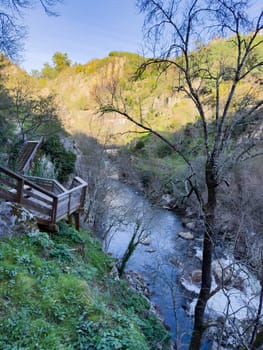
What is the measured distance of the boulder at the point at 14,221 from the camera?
461 centimetres

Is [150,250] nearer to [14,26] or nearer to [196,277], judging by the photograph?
[196,277]

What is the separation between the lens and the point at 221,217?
9.91 metres

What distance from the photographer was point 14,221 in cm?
480

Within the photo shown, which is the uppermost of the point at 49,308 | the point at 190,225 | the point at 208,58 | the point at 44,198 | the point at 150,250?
the point at 208,58

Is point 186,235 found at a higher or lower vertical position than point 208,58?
lower

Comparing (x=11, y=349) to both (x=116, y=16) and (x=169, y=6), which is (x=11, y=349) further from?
(x=116, y=16)

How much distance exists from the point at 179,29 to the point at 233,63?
141cm

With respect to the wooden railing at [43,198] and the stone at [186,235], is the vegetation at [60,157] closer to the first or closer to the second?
the wooden railing at [43,198]

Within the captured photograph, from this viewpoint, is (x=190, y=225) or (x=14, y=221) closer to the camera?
(x=14, y=221)

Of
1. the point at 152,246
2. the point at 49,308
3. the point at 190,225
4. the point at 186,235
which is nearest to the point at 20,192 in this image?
the point at 49,308

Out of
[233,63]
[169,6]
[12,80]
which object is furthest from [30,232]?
[12,80]

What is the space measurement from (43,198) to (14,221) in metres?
1.21

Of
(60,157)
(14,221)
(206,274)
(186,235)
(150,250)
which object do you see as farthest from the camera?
(60,157)

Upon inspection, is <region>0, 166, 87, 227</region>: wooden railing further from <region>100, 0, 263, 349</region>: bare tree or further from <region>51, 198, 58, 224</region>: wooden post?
<region>100, 0, 263, 349</region>: bare tree
